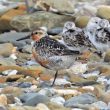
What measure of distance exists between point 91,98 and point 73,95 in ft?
1.51

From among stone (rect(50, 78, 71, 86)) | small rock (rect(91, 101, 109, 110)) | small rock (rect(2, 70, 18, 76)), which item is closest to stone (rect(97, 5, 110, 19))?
small rock (rect(2, 70, 18, 76))

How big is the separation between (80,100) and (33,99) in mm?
655

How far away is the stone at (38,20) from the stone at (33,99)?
7.66 m

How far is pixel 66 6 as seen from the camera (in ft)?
56.8

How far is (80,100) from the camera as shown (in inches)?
314

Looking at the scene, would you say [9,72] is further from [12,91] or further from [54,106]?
[54,106]

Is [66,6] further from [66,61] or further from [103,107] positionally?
[103,107]

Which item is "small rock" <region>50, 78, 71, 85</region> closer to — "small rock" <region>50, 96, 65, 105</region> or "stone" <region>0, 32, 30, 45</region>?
"small rock" <region>50, 96, 65, 105</region>

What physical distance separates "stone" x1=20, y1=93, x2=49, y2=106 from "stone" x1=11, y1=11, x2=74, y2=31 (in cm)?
766

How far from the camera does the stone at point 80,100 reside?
7856mm

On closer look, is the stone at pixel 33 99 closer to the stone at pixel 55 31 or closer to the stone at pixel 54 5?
the stone at pixel 55 31

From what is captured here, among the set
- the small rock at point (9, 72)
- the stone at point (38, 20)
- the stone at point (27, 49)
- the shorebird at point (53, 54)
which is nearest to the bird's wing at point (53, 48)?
the shorebird at point (53, 54)

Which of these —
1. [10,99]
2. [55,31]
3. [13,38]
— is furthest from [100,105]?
[55,31]

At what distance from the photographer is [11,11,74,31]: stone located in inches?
618
